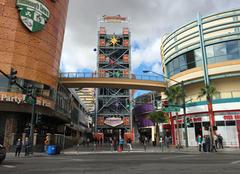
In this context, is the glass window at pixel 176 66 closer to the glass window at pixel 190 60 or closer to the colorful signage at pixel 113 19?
the glass window at pixel 190 60

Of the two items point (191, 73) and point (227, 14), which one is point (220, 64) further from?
point (227, 14)

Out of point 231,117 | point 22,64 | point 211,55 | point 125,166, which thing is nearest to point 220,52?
point 211,55

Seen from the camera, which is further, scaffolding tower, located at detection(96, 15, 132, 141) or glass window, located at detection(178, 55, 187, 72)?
scaffolding tower, located at detection(96, 15, 132, 141)

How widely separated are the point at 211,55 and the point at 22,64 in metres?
27.4

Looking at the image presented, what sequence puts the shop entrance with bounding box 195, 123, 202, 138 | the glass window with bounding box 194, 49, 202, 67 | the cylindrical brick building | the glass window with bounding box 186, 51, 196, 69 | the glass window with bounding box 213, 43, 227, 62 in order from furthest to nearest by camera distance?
the glass window with bounding box 186, 51, 196, 69 → the glass window with bounding box 194, 49, 202, 67 → the shop entrance with bounding box 195, 123, 202, 138 → the glass window with bounding box 213, 43, 227, 62 → the cylindrical brick building

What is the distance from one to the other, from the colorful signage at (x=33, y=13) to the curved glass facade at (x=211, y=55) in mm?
22632

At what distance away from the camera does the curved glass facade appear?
129 feet

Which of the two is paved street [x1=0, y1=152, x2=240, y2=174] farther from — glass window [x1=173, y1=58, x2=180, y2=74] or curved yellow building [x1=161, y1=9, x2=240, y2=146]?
glass window [x1=173, y1=58, x2=180, y2=74]

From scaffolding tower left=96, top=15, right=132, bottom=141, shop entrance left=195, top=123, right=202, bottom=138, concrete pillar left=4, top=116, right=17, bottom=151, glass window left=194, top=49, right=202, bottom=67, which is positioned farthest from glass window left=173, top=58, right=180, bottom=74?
scaffolding tower left=96, top=15, right=132, bottom=141

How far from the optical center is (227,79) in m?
40.4

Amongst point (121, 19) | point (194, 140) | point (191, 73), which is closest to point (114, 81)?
point (191, 73)

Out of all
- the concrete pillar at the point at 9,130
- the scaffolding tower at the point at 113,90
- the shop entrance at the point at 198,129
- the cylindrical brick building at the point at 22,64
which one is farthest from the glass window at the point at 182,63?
the scaffolding tower at the point at 113,90

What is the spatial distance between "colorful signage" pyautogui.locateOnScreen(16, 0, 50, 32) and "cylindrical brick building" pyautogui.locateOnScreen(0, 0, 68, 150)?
173mm

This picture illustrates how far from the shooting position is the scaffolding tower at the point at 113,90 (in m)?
90.8
